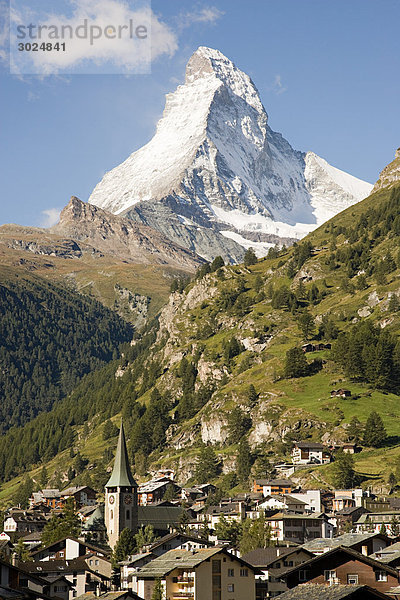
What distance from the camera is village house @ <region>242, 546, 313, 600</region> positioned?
9606 cm

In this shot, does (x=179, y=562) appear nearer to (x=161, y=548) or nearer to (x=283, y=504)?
(x=161, y=548)

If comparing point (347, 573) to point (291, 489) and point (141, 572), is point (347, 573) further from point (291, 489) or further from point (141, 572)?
point (291, 489)

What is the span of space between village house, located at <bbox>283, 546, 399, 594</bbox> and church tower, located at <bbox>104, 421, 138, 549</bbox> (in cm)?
11671

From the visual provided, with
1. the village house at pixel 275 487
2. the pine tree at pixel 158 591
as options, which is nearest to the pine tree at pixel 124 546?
the village house at pixel 275 487

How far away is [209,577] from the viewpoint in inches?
3536

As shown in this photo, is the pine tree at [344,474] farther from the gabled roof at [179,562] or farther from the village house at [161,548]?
the gabled roof at [179,562]

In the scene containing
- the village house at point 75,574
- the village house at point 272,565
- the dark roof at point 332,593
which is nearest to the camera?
the dark roof at point 332,593

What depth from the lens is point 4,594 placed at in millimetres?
52344

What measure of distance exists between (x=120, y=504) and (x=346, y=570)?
4885 inches

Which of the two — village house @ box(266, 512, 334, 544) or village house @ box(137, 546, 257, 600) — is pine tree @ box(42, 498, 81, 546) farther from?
village house @ box(137, 546, 257, 600)

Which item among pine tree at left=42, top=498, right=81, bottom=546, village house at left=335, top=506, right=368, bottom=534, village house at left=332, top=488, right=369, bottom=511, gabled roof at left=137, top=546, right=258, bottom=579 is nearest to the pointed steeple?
pine tree at left=42, top=498, right=81, bottom=546

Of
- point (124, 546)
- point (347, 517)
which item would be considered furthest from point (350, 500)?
point (124, 546)

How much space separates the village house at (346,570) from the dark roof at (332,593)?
8.78 m

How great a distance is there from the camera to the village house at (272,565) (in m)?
96.1
